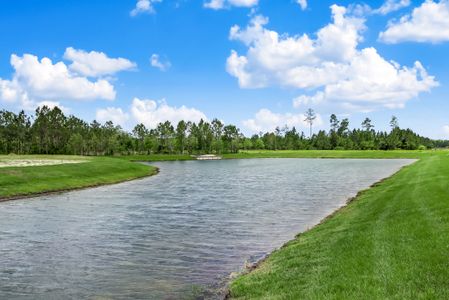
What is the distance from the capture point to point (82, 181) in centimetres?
6319

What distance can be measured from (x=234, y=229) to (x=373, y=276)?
16.2 m

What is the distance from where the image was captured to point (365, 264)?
14.1 metres

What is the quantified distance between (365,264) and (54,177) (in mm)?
54334

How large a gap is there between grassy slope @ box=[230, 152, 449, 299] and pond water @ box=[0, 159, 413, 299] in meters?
2.60

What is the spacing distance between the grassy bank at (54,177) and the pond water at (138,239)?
5603mm

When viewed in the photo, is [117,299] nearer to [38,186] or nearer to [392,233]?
[392,233]

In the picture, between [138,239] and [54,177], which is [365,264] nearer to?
[138,239]

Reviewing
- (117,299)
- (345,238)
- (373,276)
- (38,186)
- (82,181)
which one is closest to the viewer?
(373,276)

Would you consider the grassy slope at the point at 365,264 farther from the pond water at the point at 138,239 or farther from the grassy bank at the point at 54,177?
the grassy bank at the point at 54,177

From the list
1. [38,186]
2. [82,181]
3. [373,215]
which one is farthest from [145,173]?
[373,215]

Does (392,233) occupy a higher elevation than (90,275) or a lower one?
higher

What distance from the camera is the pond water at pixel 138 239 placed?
16.8 meters

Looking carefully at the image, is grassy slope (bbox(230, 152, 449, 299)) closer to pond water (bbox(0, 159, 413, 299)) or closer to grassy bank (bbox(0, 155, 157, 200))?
pond water (bbox(0, 159, 413, 299))

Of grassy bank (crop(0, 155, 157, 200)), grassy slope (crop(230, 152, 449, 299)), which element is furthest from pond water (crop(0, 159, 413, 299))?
grassy bank (crop(0, 155, 157, 200))
